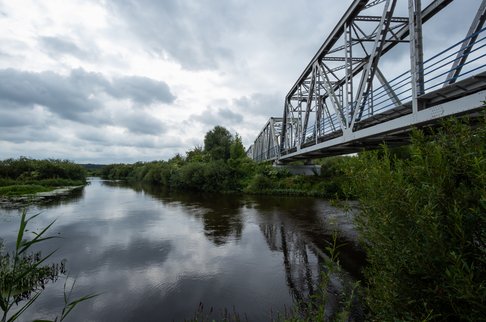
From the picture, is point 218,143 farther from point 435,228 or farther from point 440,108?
point 435,228

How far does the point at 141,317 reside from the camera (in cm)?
634

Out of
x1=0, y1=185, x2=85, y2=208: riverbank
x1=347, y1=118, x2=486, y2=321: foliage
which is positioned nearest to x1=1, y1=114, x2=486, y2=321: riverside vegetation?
x1=347, y1=118, x2=486, y2=321: foliage

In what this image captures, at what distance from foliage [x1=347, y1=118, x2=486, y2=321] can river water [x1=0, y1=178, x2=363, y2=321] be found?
39.0 inches

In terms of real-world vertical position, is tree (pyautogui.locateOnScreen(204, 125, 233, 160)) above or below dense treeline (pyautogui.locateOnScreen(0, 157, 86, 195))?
above

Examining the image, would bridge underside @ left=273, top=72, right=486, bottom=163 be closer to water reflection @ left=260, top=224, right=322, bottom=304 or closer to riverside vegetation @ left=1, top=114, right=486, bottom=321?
riverside vegetation @ left=1, top=114, right=486, bottom=321

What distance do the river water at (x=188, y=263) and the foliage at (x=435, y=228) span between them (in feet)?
3.25

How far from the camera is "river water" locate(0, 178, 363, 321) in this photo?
6723 millimetres

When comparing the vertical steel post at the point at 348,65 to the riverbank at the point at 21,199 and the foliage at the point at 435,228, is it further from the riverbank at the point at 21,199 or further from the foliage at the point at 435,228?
the riverbank at the point at 21,199

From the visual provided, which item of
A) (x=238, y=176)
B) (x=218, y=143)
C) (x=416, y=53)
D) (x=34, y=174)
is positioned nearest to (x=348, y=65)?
(x=416, y=53)

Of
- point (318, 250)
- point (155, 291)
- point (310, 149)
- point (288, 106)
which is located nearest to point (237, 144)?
point (288, 106)

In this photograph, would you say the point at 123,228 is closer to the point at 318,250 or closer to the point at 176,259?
the point at 176,259

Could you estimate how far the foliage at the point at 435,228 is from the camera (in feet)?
7.90

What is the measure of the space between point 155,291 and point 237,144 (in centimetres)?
3476

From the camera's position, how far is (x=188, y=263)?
9.70 metres
